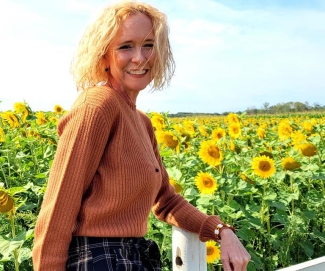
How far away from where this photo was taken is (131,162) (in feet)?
3.83

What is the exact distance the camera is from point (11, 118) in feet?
11.3

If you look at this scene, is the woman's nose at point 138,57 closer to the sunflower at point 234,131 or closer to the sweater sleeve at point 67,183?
the sweater sleeve at point 67,183

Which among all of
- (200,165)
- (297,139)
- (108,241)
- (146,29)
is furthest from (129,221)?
(297,139)

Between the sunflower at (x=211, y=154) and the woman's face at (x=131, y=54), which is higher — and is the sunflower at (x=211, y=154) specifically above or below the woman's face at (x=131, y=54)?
below

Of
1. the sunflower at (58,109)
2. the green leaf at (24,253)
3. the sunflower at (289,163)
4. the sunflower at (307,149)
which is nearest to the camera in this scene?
the green leaf at (24,253)

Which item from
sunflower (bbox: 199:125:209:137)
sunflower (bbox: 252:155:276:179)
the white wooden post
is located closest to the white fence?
the white wooden post

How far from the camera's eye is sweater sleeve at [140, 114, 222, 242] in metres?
1.35

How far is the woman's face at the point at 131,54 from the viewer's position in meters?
1.24

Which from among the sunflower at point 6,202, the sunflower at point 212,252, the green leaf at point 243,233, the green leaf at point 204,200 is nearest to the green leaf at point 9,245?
the sunflower at point 6,202

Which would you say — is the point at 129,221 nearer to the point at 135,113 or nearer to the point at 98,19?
the point at 135,113

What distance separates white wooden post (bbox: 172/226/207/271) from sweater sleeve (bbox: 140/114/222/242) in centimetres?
2

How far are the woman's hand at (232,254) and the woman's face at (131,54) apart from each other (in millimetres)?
409

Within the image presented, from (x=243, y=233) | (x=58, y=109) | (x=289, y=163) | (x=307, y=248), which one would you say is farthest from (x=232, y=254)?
(x=58, y=109)

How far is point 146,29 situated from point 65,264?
55 centimetres
